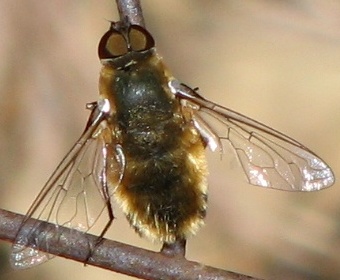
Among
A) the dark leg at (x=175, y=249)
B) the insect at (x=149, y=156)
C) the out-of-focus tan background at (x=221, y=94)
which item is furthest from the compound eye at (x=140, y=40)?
the out-of-focus tan background at (x=221, y=94)

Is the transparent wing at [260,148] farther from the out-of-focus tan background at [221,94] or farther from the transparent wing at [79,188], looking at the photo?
the out-of-focus tan background at [221,94]

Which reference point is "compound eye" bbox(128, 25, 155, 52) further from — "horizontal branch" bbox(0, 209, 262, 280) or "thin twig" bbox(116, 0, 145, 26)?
"horizontal branch" bbox(0, 209, 262, 280)

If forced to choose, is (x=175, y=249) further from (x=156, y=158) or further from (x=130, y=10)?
(x=130, y=10)

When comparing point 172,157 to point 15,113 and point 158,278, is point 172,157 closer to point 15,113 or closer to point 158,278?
point 158,278

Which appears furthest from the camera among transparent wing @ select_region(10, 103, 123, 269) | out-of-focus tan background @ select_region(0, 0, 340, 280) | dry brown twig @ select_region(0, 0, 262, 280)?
out-of-focus tan background @ select_region(0, 0, 340, 280)

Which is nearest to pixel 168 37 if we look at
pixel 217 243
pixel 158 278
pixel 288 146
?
pixel 217 243

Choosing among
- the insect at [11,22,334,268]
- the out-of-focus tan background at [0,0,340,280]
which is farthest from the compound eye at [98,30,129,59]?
the out-of-focus tan background at [0,0,340,280]

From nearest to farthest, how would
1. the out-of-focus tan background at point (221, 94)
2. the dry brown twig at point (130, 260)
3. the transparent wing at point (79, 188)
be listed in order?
the dry brown twig at point (130, 260) → the transparent wing at point (79, 188) → the out-of-focus tan background at point (221, 94)
